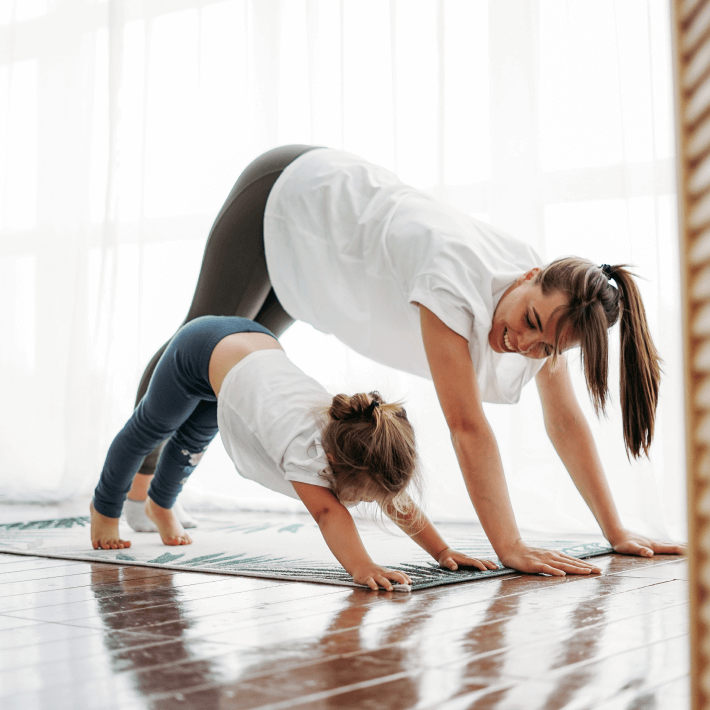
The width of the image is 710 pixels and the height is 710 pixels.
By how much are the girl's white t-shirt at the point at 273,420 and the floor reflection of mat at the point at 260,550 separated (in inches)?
6.8

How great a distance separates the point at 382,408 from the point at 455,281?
23 centimetres

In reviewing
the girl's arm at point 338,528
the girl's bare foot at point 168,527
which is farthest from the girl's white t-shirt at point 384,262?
the girl's bare foot at point 168,527

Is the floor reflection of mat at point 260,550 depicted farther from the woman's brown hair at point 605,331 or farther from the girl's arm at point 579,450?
the woman's brown hair at point 605,331

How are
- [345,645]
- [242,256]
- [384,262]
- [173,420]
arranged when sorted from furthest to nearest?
[242,256] → [173,420] → [384,262] → [345,645]

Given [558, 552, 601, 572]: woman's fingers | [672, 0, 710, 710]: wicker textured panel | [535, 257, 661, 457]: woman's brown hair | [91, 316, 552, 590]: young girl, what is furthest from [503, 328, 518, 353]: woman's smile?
[672, 0, 710, 710]: wicker textured panel

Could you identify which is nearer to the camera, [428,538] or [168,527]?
[428,538]

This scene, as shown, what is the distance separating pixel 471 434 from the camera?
1.36 metres

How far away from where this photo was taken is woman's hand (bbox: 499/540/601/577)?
1347mm

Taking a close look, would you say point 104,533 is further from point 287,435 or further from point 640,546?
point 640,546

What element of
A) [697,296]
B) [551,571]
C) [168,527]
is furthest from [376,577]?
[697,296]

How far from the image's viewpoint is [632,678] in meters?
0.77

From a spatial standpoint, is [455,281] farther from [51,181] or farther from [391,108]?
[51,181]

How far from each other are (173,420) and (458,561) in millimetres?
602

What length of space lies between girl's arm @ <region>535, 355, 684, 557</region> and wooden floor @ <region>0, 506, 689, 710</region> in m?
0.29
